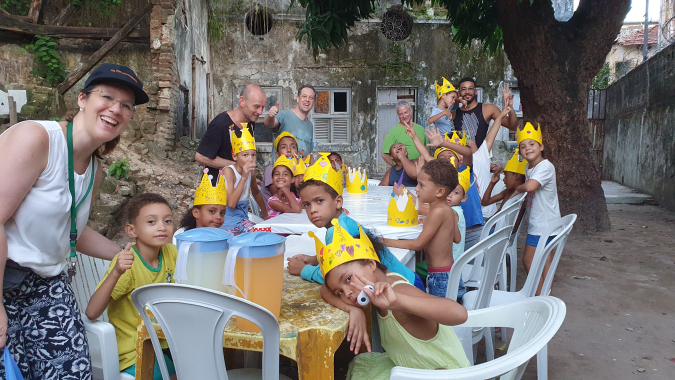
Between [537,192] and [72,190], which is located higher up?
[72,190]

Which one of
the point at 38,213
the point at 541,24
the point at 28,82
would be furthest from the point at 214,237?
the point at 28,82

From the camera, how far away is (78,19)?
9.43 meters

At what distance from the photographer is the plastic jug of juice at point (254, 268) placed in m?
1.34

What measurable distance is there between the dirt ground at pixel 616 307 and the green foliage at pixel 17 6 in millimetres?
9941

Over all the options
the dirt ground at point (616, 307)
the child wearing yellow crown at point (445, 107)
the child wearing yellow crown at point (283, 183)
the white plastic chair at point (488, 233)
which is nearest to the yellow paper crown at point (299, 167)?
the child wearing yellow crown at point (283, 183)

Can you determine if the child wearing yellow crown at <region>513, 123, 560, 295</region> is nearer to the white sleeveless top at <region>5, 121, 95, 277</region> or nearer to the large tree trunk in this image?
the large tree trunk

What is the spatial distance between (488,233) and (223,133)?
223cm

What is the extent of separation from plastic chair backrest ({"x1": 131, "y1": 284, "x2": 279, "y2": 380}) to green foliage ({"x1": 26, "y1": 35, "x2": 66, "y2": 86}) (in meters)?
9.14

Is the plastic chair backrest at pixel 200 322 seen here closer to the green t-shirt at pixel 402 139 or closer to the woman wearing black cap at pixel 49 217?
the woman wearing black cap at pixel 49 217

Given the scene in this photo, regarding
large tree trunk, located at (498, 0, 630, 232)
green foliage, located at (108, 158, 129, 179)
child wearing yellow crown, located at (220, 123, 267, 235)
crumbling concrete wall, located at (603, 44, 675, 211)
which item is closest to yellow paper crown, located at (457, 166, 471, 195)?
child wearing yellow crown, located at (220, 123, 267, 235)

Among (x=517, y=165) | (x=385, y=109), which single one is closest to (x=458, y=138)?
(x=517, y=165)

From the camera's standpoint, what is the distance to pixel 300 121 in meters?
4.79

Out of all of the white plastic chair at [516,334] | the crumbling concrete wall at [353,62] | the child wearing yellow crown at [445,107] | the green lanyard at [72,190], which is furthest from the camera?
the crumbling concrete wall at [353,62]

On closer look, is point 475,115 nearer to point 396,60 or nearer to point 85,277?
point 85,277
